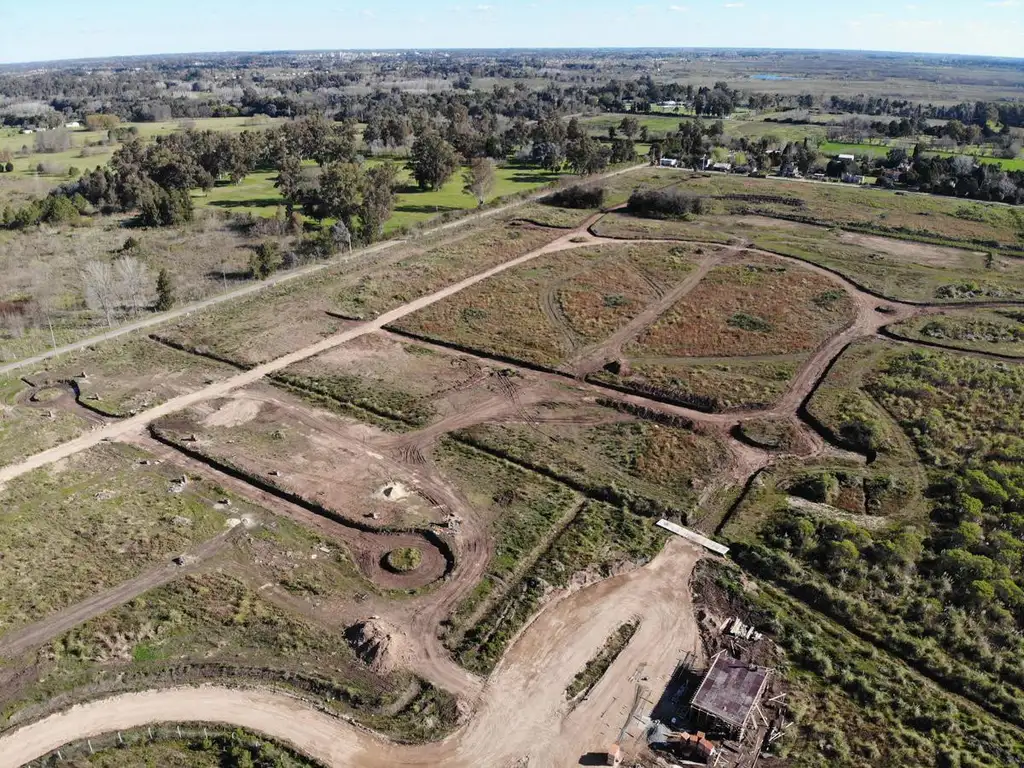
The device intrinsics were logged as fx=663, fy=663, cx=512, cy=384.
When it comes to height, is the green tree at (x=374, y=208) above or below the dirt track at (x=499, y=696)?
above

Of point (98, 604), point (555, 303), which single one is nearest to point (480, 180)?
point (555, 303)

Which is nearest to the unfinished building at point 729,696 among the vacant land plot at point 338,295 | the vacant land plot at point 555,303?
the vacant land plot at point 555,303

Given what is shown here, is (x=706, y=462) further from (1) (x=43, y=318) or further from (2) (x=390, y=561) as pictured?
(1) (x=43, y=318)

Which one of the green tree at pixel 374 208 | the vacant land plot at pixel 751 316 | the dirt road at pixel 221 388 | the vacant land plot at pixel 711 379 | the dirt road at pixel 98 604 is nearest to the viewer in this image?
the dirt road at pixel 98 604

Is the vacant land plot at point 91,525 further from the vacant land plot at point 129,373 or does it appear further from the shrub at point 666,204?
the shrub at point 666,204

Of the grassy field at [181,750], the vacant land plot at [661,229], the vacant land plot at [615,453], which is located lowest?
the grassy field at [181,750]

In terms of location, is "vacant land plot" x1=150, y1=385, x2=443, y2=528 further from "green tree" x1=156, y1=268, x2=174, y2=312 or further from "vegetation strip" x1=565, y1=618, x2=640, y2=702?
"green tree" x1=156, y1=268, x2=174, y2=312

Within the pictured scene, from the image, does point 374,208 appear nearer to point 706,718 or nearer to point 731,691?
point 731,691
